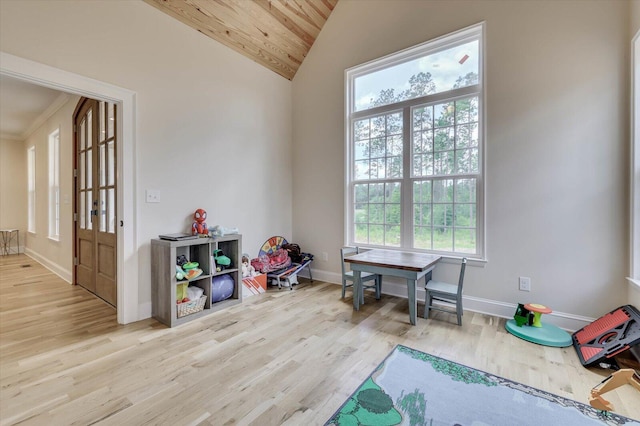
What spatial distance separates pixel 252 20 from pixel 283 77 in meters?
1.02

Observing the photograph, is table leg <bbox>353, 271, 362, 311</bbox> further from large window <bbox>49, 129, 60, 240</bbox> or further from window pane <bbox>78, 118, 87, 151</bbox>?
large window <bbox>49, 129, 60, 240</bbox>

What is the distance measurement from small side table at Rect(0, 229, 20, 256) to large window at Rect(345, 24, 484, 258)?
26.0 ft

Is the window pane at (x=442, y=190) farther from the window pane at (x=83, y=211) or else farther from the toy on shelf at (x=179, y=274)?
the window pane at (x=83, y=211)

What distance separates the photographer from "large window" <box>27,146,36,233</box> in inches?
237

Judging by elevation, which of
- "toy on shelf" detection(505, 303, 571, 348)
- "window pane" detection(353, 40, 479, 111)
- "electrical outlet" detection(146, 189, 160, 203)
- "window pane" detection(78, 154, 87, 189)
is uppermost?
"window pane" detection(353, 40, 479, 111)

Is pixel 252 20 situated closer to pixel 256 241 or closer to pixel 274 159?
pixel 274 159

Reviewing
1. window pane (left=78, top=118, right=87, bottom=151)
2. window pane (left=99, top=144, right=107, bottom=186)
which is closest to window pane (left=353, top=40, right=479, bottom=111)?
window pane (left=99, top=144, right=107, bottom=186)

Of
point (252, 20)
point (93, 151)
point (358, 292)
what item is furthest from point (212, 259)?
point (252, 20)

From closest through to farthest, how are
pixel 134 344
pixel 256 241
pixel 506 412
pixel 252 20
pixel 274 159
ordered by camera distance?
pixel 506 412 < pixel 134 344 < pixel 252 20 < pixel 256 241 < pixel 274 159

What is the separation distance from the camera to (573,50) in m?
2.43

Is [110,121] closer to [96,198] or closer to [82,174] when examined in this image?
[96,198]

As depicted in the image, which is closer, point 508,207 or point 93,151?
point 508,207

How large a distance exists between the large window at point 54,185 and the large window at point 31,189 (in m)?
1.59

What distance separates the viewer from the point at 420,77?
330cm
